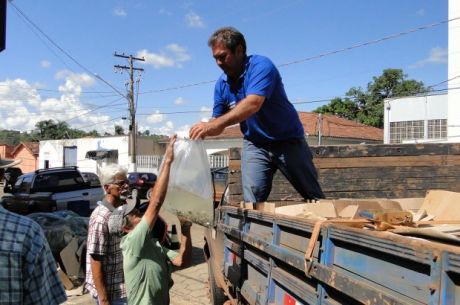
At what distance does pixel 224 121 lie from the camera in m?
3.03

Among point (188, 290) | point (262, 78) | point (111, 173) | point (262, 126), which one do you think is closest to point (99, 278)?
point (111, 173)

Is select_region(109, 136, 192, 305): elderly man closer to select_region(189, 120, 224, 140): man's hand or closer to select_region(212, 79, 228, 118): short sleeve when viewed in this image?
select_region(189, 120, 224, 140): man's hand

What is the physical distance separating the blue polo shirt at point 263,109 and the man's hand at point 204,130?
0.53 metres

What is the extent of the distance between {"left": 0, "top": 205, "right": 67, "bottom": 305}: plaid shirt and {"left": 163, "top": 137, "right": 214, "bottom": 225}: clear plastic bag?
1574mm

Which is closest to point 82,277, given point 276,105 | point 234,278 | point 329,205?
point 234,278

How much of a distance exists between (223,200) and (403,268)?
158 inches

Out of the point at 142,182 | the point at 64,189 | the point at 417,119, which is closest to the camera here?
the point at 64,189

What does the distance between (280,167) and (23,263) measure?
247 cm

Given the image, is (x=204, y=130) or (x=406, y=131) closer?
(x=204, y=130)

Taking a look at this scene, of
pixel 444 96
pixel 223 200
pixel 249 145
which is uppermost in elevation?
pixel 444 96

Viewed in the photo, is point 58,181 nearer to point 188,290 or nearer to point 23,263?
point 188,290

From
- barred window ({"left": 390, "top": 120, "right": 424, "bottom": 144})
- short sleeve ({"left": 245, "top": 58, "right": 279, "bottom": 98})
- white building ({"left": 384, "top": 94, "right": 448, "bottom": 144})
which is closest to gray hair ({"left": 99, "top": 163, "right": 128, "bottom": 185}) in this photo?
short sleeve ({"left": 245, "top": 58, "right": 279, "bottom": 98})

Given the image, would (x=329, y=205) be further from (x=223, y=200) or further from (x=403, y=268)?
(x=223, y=200)

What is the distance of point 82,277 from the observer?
794 cm
